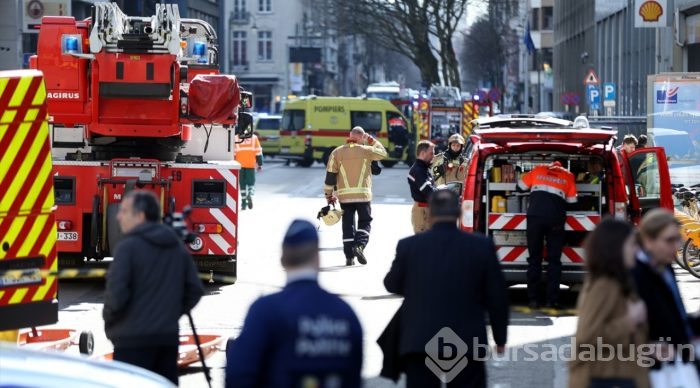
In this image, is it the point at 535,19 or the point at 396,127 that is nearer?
the point at 396,127

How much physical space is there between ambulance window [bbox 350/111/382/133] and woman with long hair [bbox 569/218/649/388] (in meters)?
44.7

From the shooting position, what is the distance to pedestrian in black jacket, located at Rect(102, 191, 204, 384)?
8062 mm

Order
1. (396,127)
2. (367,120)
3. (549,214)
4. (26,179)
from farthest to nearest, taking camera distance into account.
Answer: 1. (396,127)
2. (367,120)
3. (549,214)
4. (26,179)

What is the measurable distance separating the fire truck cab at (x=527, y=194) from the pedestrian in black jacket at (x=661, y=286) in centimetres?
763

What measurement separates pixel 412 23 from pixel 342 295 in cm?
5852

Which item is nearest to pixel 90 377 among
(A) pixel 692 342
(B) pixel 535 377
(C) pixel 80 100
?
(A) pixel 692 342

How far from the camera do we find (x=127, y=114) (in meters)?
16.7

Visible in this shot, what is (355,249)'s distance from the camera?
1947 centimetres

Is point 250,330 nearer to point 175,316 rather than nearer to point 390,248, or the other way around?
point 175,316

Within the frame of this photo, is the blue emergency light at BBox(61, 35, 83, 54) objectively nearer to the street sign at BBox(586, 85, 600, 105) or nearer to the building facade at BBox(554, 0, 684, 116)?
the building facade at BBox(554, 0, 684, 116)

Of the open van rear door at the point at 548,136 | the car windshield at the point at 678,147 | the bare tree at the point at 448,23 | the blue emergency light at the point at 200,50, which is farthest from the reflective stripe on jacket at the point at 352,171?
the bare tree at the point at 448,23

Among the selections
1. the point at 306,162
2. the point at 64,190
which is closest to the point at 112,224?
the point at 64,190

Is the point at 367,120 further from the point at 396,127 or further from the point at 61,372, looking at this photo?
the point at 61,372

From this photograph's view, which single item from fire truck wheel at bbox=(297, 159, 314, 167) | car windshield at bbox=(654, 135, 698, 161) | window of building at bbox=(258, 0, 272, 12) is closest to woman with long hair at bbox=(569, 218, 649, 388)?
car windshield at bbox=(654, 135, 698, 161)
